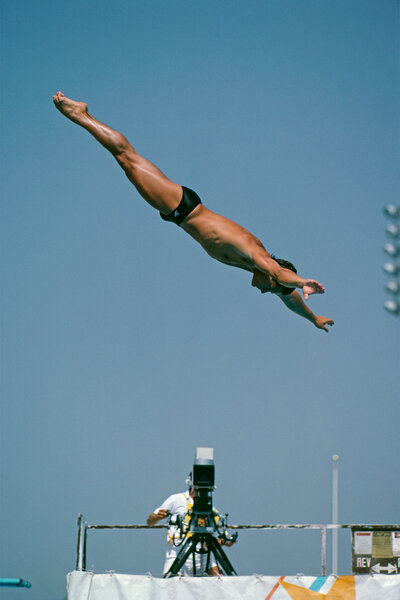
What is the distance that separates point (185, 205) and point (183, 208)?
0.10ft

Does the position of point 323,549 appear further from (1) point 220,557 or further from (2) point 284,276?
(2) point 284,276

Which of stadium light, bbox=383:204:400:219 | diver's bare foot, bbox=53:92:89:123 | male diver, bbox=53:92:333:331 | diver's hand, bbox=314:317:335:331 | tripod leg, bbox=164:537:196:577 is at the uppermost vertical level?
stadium light, bbox=383:204:400:219

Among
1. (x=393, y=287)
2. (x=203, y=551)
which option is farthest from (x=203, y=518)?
(x=393, y=287)

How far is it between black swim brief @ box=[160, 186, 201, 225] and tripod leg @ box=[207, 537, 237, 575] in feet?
8.43

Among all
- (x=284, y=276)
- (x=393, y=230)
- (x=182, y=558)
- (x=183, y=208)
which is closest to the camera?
(x=182, y=558)

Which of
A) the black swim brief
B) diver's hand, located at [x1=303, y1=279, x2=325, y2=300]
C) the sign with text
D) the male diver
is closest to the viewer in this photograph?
diver's hand, located at [x1=303, y1=279, x2=325, y2=300]

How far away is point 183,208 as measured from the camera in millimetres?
6199

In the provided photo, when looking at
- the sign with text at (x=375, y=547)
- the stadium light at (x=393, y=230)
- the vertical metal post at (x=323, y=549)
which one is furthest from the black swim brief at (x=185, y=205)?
the stadium light at (x=393, y=230)

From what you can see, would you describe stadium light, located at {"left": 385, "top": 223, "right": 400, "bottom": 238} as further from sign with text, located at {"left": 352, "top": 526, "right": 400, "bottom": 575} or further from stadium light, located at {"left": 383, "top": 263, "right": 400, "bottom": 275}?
sign with text, located at {"left": 352, "top": 526, "right": 400, "bottom": 575}

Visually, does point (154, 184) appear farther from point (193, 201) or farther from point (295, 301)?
point (295, 301)

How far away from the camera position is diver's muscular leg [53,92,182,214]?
612 cm

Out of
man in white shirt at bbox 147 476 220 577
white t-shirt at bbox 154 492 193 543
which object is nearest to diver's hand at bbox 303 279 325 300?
man in white shirt at bbox 147 476 220 577

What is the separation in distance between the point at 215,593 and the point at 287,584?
1.68 ft

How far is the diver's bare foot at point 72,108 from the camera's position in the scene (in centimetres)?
623
